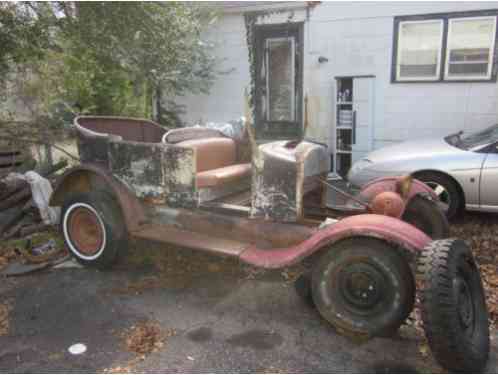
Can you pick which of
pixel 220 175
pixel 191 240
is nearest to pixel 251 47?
pixel 220 175

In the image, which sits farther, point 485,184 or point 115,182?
point 485,184

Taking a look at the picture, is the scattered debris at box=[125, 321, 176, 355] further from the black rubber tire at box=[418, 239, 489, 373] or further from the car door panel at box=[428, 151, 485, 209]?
the car door panel at box=[428, 151, 485, 209]

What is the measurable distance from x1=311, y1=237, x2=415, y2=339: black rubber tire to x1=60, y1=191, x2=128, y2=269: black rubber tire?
7.19 feet

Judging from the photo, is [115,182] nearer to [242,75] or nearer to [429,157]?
[429,157]

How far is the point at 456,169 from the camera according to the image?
5.50 meters

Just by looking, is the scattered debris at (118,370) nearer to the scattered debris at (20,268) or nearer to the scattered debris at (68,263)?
the scattered debris at (68,263)

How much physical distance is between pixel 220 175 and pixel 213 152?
1.65 ft

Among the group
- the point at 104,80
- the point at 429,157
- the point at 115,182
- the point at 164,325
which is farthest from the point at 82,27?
the point at 429,157

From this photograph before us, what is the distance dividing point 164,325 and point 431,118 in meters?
6.69

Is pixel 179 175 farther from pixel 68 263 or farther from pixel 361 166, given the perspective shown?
pixel 361 166

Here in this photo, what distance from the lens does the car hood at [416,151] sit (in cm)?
577

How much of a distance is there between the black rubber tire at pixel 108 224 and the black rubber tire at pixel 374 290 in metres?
2.19

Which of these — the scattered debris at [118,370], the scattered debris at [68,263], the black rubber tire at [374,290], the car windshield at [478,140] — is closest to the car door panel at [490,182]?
the car windshield at [478,140]

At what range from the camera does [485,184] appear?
538 centimetres
